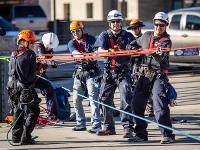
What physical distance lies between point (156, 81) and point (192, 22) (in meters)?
9.56

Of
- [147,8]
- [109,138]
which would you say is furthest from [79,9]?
[109,138]

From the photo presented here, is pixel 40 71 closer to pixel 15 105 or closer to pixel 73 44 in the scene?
pixel 73 44

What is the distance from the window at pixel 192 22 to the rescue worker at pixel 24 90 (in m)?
9.56

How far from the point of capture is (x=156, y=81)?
9430mm

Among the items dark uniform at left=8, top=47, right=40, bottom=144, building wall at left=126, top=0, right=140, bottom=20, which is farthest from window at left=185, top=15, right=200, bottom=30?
building wall at left=126, top=0, right=140, bottom=20

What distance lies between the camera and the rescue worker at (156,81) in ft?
30.7

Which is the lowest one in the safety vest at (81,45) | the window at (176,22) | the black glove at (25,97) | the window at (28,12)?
the window at (28,12)

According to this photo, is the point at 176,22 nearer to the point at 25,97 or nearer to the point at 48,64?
the point at 48,64

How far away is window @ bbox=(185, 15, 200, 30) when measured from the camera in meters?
18.6

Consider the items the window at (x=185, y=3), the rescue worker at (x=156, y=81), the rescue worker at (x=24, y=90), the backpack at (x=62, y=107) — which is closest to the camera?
the rescue worker at (x=156, y=81)

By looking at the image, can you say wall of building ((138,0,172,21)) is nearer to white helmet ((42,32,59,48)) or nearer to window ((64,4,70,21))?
window ((64,4,70,21))

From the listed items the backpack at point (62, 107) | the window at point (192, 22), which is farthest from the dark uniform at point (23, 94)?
the window at point (192, 22)

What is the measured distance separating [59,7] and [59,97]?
33276 mm

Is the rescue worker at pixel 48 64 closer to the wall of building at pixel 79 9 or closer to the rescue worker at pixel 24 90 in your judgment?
the rescue worker at pixel 24 90
